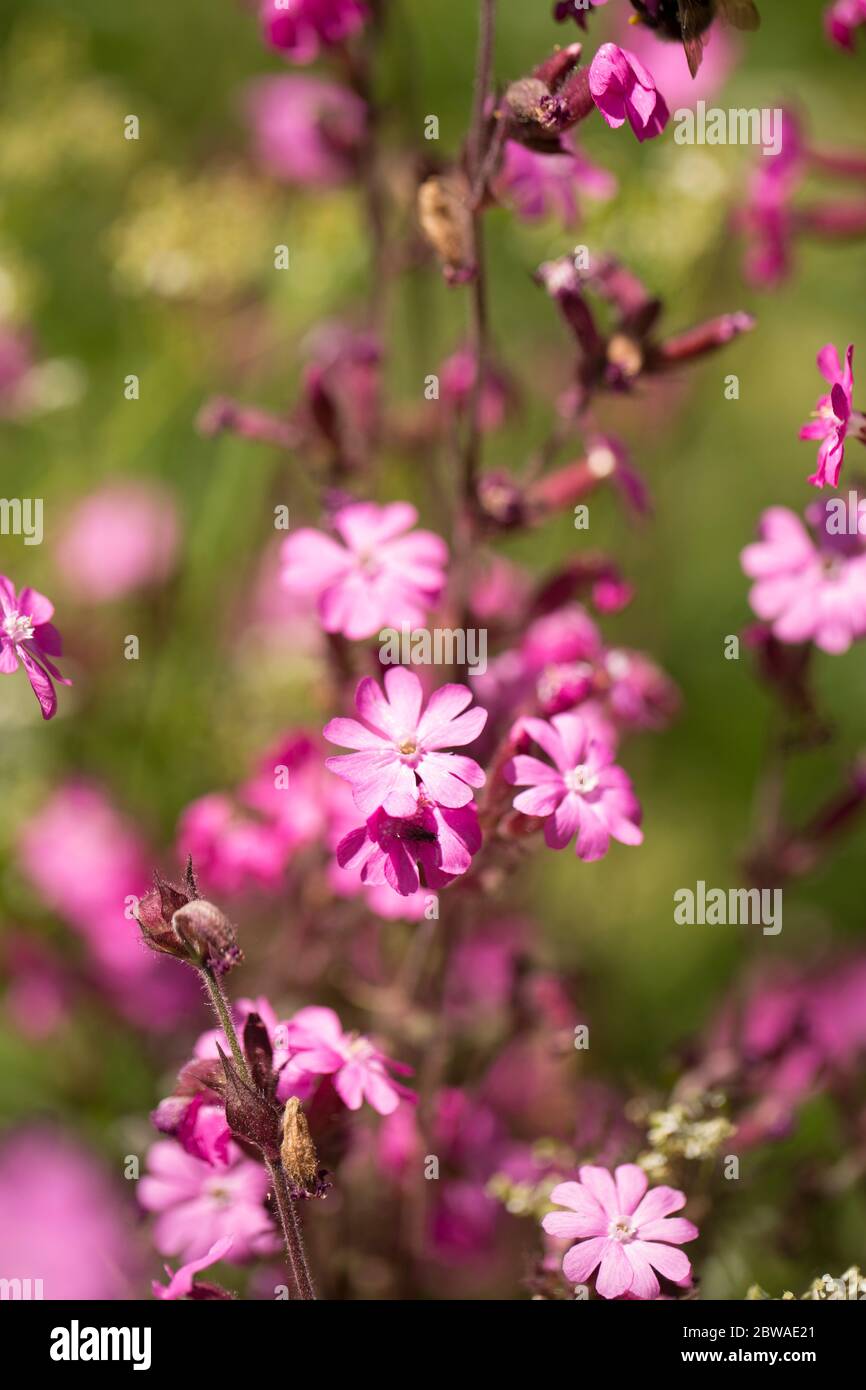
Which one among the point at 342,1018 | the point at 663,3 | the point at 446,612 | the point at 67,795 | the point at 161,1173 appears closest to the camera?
the point at 663,3

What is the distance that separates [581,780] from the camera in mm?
986

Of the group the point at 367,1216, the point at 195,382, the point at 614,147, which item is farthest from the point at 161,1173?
the point at 614,147

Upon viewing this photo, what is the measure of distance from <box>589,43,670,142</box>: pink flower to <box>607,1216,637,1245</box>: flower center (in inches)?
27.7

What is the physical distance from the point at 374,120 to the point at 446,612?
531mm

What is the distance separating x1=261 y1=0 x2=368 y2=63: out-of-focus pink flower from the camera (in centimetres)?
115

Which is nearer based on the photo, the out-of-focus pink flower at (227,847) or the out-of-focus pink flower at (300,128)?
the out-of-focus pink flower at (227,847)

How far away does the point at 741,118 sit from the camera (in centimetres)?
174

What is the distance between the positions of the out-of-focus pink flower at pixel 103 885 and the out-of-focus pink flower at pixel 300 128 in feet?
2.52

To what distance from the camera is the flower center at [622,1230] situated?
91 cm

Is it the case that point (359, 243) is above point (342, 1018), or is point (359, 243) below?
above

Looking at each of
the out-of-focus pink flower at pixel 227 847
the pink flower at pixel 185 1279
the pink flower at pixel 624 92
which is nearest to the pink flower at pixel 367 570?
the out-of-focus pink flower at pixel 227 847

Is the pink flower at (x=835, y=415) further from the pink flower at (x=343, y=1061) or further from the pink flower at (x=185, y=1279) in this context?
the pink flower at (x=185, y=1279)

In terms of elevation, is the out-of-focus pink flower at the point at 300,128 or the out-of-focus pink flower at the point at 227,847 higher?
the out-of-focus pink flower at the point at 300,128
